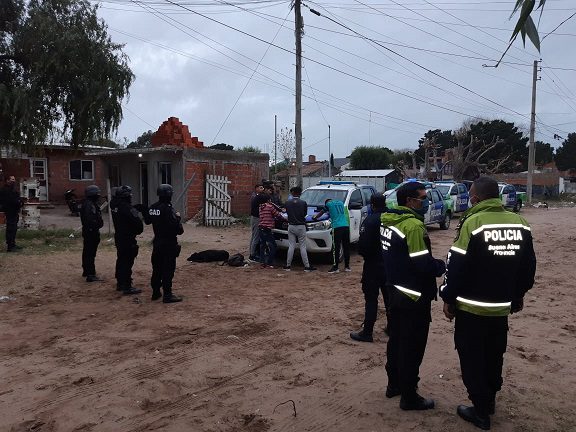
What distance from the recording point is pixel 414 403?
394 cm

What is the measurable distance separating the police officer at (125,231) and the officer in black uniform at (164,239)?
52cm

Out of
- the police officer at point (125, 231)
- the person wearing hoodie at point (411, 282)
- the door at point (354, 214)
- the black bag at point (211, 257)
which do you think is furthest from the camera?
the door at point (354, 214)

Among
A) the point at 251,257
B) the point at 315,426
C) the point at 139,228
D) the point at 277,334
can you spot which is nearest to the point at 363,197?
the point at 251,257

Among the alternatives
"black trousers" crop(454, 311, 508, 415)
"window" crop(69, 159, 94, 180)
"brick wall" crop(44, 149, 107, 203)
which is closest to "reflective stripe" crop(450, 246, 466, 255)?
"black trousers" crop(454, 311, 508, 415)

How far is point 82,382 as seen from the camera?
4578 mm

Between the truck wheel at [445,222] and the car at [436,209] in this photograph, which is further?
the truck wheel at [445,222]

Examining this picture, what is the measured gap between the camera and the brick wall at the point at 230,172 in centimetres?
1808

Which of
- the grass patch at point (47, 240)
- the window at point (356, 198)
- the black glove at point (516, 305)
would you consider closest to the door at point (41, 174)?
the grass patch at point (47, 240)

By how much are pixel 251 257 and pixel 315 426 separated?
24.4ft

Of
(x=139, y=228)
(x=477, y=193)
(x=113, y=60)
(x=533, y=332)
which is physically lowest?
(x=533, y=332)

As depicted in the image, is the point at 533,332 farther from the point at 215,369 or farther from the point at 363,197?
the point at 363,197

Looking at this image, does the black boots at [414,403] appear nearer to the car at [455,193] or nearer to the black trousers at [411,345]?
the black trousers at [411,345]

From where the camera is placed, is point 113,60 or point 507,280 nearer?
point 507,280

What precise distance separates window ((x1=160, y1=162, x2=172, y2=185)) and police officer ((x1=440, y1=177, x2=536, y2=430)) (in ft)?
53.1
